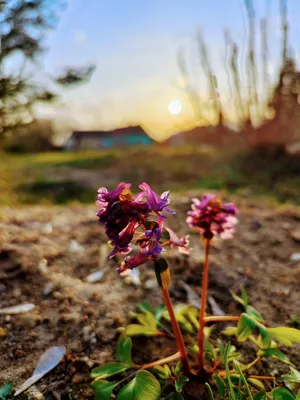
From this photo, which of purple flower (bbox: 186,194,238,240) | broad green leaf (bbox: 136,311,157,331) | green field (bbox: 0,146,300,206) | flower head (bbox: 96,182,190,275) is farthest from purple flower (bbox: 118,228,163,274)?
green field (bbox: 0,146,300,206)

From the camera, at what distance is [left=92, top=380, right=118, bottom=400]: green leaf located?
1301mm

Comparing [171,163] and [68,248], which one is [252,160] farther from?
[68,248]

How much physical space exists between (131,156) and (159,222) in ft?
33.5

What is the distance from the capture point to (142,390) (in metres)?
1.23

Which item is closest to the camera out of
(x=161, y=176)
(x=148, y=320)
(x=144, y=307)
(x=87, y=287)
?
(x=148, y=320)

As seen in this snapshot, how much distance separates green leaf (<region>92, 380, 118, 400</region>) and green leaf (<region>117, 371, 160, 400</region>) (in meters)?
0.09

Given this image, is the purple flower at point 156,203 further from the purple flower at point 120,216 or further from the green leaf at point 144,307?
the green leaf at point 144,307

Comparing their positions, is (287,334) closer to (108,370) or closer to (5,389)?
(108,370)

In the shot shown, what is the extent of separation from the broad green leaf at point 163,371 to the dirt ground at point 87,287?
0.58 ft

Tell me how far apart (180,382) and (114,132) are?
3778 cm

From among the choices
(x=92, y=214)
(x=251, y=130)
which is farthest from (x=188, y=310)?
(x=251, y=130)

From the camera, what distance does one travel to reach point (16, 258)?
7.11 ft

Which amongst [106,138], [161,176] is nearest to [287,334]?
[161,176]

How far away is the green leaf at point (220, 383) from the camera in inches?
51.0
